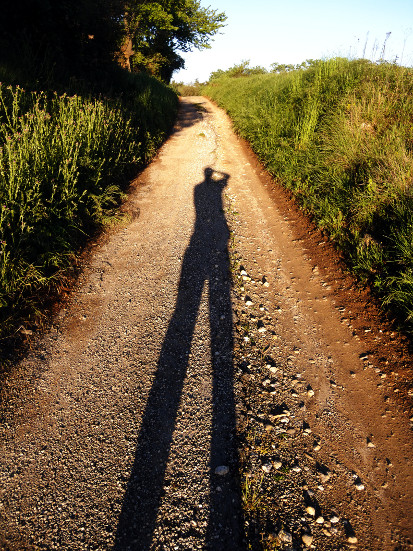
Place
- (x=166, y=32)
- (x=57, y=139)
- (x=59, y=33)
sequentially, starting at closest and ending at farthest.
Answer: (x=57, y=139)
(x=59, y=33)
(x=166, y=32)

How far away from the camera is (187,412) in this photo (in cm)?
261

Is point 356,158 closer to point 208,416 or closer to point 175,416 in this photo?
point 208,416

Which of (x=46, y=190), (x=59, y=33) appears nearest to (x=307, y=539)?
(x=46, y=190)

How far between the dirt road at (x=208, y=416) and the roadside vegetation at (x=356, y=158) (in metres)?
0.49

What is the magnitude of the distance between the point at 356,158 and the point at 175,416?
17.0 ft

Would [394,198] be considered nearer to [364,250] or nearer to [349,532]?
[364,250]

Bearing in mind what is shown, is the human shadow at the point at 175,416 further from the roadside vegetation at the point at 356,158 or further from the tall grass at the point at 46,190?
the roadside vegetation at the point at 356,158

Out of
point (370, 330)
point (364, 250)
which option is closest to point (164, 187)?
point (364, 250)

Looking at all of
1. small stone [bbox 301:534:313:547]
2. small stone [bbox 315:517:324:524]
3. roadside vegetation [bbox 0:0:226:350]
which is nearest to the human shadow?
small stone [bbox 301:534:313:547]

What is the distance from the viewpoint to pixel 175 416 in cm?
259

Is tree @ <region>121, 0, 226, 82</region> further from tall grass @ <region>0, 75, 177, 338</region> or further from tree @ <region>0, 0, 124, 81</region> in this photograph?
tall grass @ <region>0, 75, 177, 338</region>

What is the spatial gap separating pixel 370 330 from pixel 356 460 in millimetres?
1497

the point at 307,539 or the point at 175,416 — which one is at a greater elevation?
the point at 175,416

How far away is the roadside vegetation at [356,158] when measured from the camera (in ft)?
12.7
